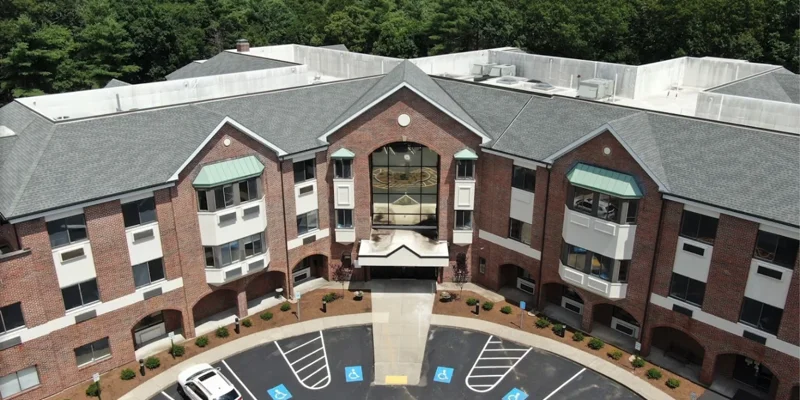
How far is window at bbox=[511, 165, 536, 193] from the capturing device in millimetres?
40688

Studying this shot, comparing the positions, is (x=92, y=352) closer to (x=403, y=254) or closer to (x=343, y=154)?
(x=343, y=154)

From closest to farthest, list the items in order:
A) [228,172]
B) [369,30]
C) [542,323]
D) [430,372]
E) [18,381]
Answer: [18,381], [430,372], [228,172], [542,323], [369,30]

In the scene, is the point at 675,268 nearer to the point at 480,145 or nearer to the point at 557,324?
the point at 557,324

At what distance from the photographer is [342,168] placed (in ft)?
141

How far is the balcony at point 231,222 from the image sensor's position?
123ft

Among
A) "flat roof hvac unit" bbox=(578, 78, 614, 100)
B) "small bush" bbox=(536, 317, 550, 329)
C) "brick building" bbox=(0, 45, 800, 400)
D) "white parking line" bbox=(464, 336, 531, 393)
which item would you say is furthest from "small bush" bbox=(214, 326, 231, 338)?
"flat roof hvac unit" bbox=(578, 78, 614, 100)

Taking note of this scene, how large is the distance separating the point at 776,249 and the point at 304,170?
29708 millimetres

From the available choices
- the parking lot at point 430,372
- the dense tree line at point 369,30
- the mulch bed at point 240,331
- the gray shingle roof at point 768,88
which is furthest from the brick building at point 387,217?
the dense tree line at point 369,30

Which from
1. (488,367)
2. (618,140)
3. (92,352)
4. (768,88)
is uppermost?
(768,88)

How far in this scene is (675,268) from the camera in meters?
34.9

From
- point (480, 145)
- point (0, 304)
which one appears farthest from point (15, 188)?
point (480, 145)

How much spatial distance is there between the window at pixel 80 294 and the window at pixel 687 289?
114 feet

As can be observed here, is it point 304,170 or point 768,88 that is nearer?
point 304,170

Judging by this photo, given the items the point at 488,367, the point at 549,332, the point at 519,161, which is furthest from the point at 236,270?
the point at 549,332
